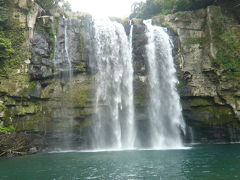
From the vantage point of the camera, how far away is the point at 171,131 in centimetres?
2597

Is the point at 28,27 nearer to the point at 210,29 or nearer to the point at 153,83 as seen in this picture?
the point at 153,83

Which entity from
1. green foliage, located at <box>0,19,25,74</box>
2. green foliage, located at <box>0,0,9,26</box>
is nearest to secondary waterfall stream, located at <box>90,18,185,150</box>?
green foliage, located at <box>0,19,25,74</box>

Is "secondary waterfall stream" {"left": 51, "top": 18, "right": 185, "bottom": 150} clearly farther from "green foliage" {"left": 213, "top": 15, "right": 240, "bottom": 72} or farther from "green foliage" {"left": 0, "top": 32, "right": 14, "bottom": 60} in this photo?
"green foliage" {"left": 213, "top": 15, "right": 240, "bottom": 72}

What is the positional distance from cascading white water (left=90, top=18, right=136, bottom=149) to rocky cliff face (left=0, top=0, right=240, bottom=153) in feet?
2.54

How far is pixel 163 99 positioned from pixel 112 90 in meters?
5.01

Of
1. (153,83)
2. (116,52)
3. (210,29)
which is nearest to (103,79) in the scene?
(116,52)

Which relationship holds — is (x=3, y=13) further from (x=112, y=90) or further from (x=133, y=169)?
(x=133, y=169)

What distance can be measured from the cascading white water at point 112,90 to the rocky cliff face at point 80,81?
30.5 inches

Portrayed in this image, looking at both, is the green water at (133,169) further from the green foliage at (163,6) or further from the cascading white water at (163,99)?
the green foliage at (163,6)

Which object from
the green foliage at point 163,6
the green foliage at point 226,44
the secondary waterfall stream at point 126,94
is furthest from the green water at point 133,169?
the green foliage at point 163,6

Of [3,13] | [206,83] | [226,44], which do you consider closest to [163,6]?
[226,44]

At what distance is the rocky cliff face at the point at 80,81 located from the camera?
78.2ft

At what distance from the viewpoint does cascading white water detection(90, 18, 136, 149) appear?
25.5 meters

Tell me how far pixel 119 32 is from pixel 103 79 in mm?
5448
